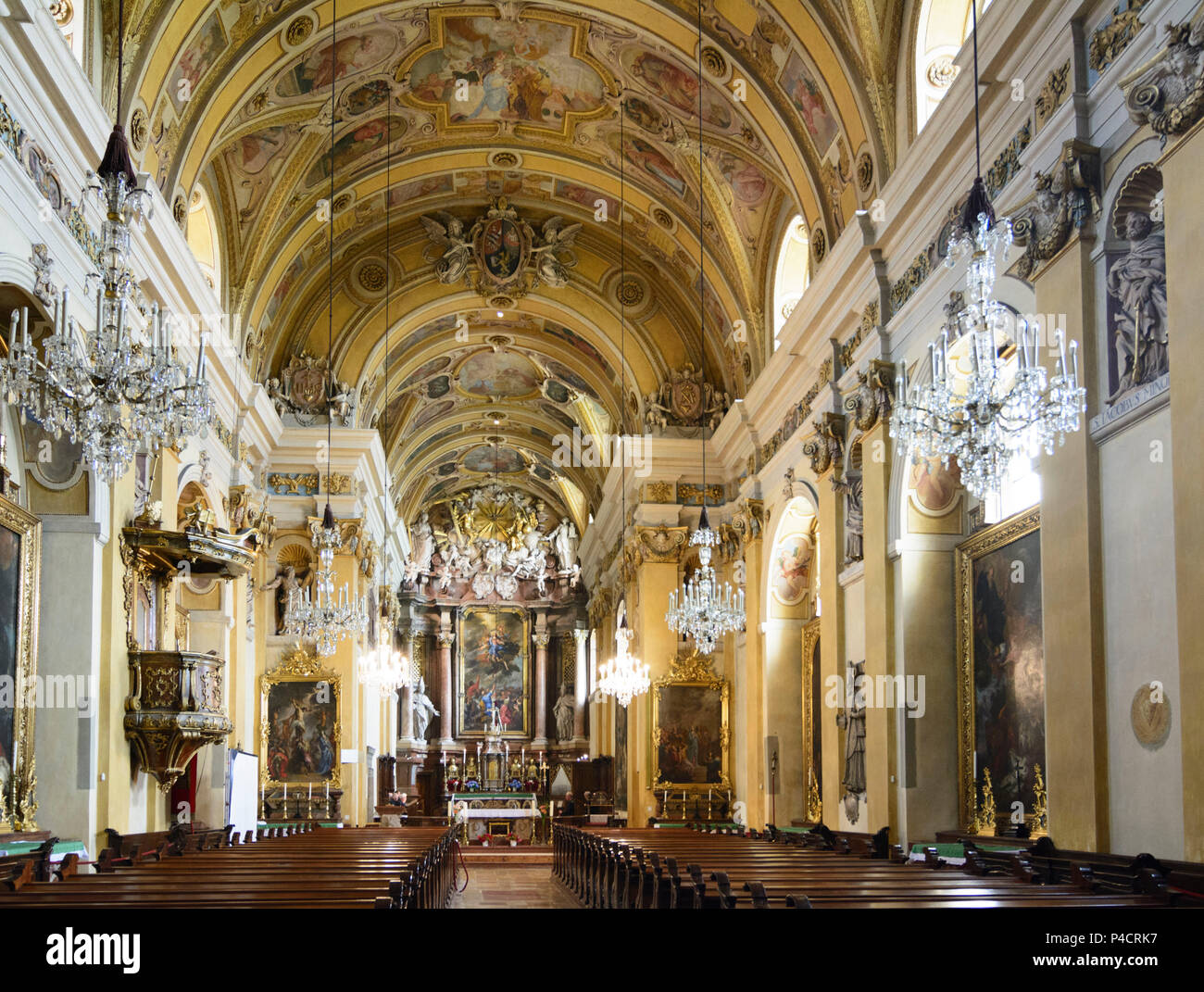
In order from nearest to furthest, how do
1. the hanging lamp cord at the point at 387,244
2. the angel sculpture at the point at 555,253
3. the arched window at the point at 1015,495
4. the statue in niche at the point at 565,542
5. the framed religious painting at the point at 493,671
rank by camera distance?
the arched window at the point at 1015,495, the hanging lamp cord at the point at 387,244, the angel sculpture at the point at 555,253, the framed religious painting at the point at 493,671, the statue in niche at the point at 565,542

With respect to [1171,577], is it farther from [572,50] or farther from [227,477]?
[227,477]

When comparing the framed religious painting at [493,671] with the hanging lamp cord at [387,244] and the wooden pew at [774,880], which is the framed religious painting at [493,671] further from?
the wooden pew at [774,880]

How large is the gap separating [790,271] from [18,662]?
1035 centimetres

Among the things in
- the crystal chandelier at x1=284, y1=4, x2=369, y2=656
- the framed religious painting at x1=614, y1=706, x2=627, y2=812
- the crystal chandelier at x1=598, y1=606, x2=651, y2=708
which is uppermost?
the crystal chandelier at x1=284, y1=4, x2=369, y2=656

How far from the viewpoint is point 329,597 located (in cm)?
1600

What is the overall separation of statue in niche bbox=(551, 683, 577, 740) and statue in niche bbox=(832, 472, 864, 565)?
2213 centimetres

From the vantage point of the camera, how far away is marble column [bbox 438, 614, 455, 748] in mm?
34719

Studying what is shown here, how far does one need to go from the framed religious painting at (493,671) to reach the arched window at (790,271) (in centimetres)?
2068

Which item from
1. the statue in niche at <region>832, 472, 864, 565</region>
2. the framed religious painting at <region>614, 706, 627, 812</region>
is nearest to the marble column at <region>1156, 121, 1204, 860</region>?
the statue in niche at <region>832, 472, 864, 565</region>

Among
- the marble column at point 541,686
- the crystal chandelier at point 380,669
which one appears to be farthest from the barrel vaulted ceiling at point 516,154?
the marble column at point 541,686

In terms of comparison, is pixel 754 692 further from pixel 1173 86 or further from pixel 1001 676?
pixel 1173 86

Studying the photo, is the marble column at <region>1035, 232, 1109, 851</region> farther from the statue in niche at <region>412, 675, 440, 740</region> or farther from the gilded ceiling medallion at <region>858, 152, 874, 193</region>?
the statue in niche at <region>412, 675, 440, 740</region>

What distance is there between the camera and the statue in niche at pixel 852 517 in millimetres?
12859

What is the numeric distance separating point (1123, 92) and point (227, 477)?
12.4 m
